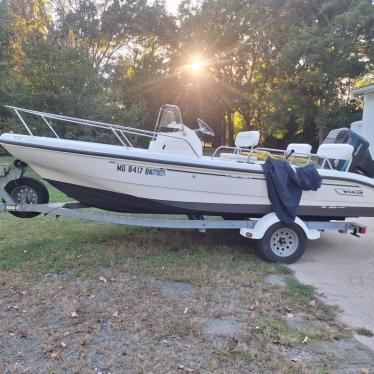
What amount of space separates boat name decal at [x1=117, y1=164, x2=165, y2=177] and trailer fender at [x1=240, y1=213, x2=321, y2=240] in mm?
1210

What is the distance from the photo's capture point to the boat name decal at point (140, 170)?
14.2 ft

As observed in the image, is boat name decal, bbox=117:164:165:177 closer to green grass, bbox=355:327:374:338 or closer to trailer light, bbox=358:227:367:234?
green grass, bbox=355:327:374:338

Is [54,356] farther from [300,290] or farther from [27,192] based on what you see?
[27,192]

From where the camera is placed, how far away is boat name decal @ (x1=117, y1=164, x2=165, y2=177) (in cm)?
433

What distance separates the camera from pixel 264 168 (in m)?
4.66

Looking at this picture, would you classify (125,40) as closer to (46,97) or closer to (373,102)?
(46,97)

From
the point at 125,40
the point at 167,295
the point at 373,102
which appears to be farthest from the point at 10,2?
the point at 167,295

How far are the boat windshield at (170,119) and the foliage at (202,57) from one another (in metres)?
11.4

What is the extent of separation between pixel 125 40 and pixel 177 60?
4.50 metres

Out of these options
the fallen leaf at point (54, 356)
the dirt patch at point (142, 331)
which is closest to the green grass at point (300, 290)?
the dirt patch at point (142, 331)

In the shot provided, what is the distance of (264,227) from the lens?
4617 mm

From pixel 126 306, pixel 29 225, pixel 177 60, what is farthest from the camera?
pixel 177 60

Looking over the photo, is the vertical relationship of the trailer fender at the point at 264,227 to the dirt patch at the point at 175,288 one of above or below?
above

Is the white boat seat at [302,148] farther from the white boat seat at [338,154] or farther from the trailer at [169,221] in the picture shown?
the trailer at [169,221]
